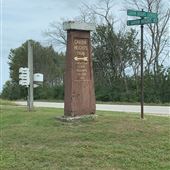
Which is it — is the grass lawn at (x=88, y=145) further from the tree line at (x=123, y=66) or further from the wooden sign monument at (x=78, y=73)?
the tree line at (x=123, y=66)

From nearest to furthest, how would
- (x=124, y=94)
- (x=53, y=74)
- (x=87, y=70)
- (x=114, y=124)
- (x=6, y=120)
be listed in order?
(x=114, y=124), (x=87, y=70), (x=6, y=120), (x=124, y=94), (x=53, y=74)

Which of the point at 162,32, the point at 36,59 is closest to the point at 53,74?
the point at 36,59

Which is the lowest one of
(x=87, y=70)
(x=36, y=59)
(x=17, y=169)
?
(x=17, y=169)

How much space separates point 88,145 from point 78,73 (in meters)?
3.60

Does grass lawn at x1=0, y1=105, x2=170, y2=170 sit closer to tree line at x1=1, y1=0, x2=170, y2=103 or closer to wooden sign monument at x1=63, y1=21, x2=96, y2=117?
wooden sign monument at x1=63, y1=21, x2=96, y2=117

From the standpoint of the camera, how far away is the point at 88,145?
30.5 feet

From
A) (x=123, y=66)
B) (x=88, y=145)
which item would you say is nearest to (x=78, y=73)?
(x=88, y=145)

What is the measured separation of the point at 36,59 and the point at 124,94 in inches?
934

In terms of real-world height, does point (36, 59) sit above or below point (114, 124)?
above

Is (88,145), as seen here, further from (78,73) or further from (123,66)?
(123,66)

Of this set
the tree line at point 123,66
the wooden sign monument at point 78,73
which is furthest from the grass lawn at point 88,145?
the tree line at point 123,66

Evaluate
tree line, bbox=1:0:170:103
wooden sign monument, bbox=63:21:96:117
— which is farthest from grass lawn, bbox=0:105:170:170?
tree line, bbox=1:0:170:103

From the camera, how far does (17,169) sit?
8258 millimetres

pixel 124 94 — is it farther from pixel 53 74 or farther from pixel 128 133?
pixel 128 133
